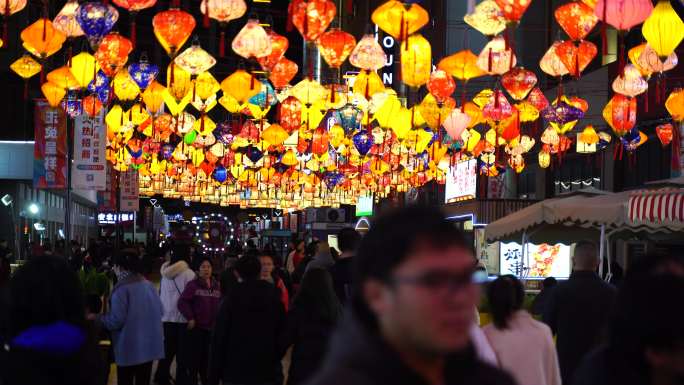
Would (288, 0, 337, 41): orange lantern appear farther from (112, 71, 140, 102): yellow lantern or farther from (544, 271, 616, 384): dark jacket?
(112, 71, 140, 102): yellow lantern

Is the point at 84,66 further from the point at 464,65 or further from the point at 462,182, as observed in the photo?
the point at 462,182

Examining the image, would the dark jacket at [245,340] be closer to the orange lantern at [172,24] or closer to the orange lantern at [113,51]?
the orange lantern at [172,24]

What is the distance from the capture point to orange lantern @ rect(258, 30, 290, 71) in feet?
48.7

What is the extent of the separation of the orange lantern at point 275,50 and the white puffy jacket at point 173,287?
3.91m

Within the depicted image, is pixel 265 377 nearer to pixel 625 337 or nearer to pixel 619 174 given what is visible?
pixel 625 337

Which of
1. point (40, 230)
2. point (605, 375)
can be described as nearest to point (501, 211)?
point (40, 230)

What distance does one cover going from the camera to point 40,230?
41.7 metres

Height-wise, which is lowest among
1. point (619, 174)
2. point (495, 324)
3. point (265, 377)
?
point (265, 377)

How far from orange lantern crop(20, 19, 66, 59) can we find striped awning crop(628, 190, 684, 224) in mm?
7693

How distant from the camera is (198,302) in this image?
11008 mm

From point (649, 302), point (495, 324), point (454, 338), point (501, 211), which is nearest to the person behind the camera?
point (454, 338)

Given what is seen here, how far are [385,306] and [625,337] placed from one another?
3.24 feet

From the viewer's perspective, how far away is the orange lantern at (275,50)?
584 inches

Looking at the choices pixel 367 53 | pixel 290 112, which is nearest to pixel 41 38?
pixel 367 53
